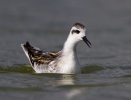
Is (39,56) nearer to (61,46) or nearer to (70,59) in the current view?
(70,59)

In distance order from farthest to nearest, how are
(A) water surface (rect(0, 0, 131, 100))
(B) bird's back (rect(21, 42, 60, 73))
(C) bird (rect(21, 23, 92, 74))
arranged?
(B) bird's back (rect(21, 42, 60, 73)) < (C) bird (rect(21, 23, 92, 74)) < (A) water surface (rect(0, 0, 131, 100))

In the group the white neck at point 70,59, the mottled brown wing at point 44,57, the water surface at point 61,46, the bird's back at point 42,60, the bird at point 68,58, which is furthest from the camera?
the mottled brown wing at point 44,57

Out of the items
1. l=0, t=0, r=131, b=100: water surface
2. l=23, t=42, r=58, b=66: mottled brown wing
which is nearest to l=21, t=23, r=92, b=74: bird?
l=23, t=42, r=58, b=66: mottled brown wing

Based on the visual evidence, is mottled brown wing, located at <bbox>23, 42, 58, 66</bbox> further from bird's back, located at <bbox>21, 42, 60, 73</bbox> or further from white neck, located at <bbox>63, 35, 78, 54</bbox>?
white neck, located at <bbox>63, 35, 78, 54</bbox>

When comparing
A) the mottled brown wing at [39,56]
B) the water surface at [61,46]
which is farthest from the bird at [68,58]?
the water surface at [61,46]

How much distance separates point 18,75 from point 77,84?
1.96 m

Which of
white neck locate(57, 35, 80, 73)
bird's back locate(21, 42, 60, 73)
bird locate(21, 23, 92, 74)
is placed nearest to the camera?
bird locate(21, 23, 92, 74)

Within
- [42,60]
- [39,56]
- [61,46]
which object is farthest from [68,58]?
[61,46]

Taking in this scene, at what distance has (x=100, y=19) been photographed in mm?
25562

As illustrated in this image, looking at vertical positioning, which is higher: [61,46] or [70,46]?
[61,46]

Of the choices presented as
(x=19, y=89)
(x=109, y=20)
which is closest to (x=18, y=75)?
(x=19, y=89)

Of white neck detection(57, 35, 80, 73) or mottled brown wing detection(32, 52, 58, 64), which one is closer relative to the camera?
white neck detection(57, 35, 80, 73)

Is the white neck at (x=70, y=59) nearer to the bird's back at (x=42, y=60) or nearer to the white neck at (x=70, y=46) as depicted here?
the white neck at (x=70, y=46)

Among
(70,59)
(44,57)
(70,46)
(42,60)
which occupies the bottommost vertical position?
(70,59)
